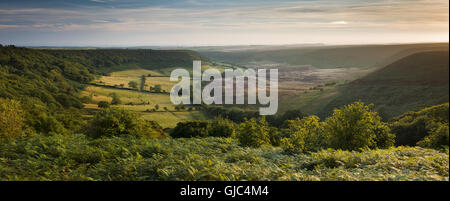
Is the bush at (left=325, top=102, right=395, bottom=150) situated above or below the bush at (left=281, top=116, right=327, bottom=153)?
above

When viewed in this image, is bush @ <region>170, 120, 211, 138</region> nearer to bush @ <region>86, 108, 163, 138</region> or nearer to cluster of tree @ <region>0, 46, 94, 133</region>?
bush @ <region>86, 108, 163, 138</region>

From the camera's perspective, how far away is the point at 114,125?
19781 mm

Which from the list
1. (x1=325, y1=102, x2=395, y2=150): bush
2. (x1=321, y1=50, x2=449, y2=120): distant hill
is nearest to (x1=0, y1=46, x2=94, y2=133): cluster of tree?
(x1=325, y1=102, x2=395, y2=150): bush

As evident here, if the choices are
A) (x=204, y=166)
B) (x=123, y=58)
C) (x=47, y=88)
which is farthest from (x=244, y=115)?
(x=123, y=58)

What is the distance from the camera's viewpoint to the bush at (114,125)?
1909 centimetres

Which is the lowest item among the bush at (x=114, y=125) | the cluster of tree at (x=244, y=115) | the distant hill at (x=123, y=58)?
the cluster of tree at (x=244, y=115)

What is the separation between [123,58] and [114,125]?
121208 mm

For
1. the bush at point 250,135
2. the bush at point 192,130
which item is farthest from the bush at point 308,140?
the bush at point 192,130

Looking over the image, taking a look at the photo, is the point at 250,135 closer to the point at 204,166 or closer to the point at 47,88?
the point at 204,166

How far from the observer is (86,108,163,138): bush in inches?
752

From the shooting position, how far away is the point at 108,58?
123m

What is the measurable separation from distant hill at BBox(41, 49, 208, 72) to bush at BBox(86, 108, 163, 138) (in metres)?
84.9

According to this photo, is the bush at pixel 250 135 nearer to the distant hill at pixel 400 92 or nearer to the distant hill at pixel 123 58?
the distant hill at pixel 400 92

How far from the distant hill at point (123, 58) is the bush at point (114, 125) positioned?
3342 inches
